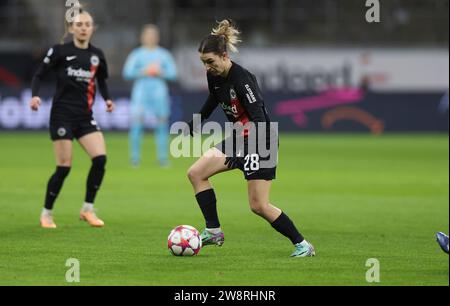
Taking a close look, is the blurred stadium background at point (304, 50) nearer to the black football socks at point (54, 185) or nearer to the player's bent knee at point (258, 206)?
the black football socks at point (54, 185)

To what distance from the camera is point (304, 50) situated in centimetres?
3119

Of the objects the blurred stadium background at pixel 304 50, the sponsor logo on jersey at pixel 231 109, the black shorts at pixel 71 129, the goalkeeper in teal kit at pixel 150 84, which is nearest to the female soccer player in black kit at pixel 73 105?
the black shorts at pixel 71 129

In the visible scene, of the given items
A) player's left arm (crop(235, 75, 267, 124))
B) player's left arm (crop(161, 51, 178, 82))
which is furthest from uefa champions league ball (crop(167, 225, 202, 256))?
player's left arm (crop(161, 51, 178, 82))

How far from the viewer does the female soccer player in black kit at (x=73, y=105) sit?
11.6 meters

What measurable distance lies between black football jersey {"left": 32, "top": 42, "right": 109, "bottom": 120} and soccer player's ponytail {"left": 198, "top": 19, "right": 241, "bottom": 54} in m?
3.03

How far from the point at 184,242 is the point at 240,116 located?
1.32 m

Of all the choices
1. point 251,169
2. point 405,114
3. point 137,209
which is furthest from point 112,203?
point 405,114

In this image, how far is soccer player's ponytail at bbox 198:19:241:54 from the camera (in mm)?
9070

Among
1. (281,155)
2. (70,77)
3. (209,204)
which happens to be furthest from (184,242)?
(281,155)

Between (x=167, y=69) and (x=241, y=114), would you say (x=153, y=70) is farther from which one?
(x=241, y=114)

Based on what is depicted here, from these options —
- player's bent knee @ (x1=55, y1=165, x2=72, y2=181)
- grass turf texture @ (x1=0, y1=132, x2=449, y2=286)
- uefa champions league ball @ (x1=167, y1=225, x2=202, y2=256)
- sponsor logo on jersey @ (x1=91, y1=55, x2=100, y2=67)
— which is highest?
sponsor logo on jersey @ (x1=91, y1=55, x2=100, y2=67)

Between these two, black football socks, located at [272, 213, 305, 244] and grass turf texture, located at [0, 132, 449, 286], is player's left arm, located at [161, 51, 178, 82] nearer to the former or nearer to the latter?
grass turf texture, located at [0, 132, 449, 286]

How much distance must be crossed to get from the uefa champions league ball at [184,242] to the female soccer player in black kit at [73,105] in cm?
255

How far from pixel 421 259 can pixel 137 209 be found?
5.41m
